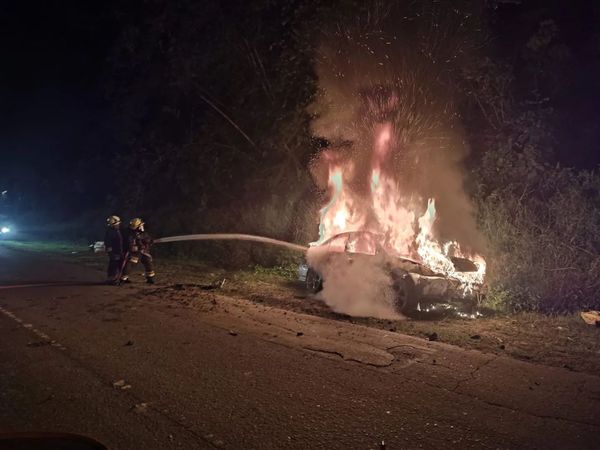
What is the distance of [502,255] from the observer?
9.90m

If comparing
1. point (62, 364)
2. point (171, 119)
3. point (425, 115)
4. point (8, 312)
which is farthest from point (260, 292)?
point (171, 119)

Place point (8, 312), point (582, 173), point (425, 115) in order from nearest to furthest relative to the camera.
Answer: point (8, 312), point (582, 173), point (425, 115)

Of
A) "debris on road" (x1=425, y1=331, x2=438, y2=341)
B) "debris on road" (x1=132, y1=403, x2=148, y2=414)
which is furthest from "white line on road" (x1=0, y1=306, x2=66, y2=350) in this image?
"debris on road" (x1=425, y1=331, x2=438, y2=341)

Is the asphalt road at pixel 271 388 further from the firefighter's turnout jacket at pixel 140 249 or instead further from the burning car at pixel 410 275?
the firefighter's turnout jacket at pixel 140 249

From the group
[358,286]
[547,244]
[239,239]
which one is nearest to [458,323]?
[358,286]

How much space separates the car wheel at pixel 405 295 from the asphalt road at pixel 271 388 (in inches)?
51.7

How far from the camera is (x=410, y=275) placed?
27.8 feet

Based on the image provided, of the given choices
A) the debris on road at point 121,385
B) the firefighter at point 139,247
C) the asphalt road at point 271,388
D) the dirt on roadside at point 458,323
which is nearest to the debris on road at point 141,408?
the asphalt road at point 271,388

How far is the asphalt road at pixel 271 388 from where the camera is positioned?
386 cm

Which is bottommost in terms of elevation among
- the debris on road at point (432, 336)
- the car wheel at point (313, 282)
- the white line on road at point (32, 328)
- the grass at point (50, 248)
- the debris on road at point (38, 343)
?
the debris on road at point (38, 343)

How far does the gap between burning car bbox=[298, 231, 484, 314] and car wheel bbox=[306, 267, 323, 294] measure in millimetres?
490

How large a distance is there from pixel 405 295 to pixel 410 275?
0.36m

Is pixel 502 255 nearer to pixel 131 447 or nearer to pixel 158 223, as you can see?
pixel 131 447

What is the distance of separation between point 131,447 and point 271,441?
41.5 inches
